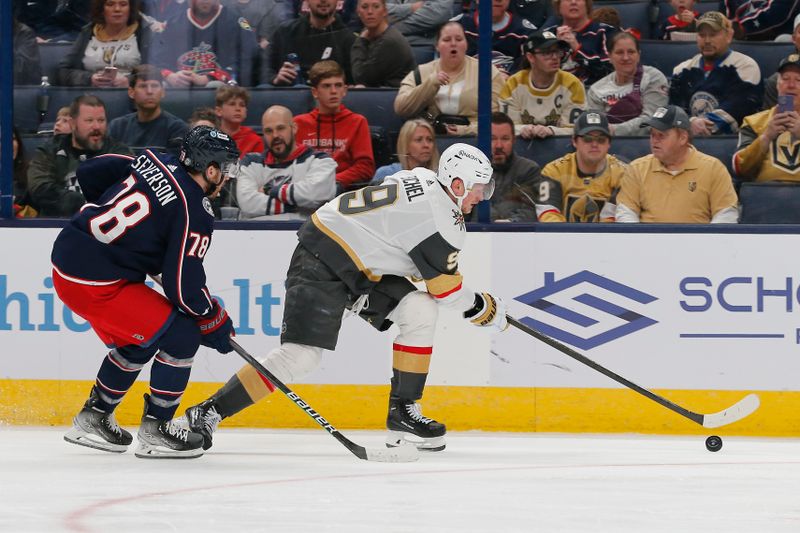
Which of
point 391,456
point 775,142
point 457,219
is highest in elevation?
point 775,142

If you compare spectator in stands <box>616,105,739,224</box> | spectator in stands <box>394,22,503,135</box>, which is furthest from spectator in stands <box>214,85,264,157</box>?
spectator in stands <box>616,105,739,224</box>

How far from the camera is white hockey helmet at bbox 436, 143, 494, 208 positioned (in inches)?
Result: 180

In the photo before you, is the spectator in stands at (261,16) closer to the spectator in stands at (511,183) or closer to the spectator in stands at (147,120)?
the spectator in stands at (147,120)

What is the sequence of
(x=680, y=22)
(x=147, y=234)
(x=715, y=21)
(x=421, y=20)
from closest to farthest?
(x=147, y=234) → (x=421, y=20) → (x=715, y=21) → (x=680, y=22)

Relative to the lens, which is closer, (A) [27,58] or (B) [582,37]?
(A) [27,58]

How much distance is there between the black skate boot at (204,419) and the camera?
457 cm

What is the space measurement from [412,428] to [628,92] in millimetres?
1872

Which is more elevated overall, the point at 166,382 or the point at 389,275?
the point at 389,275

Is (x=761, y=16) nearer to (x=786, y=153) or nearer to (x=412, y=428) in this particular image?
(x=786, y=153)

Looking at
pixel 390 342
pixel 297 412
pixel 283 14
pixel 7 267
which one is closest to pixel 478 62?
pixel 283 14

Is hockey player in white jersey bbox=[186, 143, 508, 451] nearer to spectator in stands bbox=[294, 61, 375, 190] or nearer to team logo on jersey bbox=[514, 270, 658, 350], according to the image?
team logo on jersey bbox=[514, 270, 658, 350]

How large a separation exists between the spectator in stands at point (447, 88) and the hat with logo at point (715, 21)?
Result: 1.05 metres

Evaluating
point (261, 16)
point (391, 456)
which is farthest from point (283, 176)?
point (391, 456)

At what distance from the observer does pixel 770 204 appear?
17.6ft
